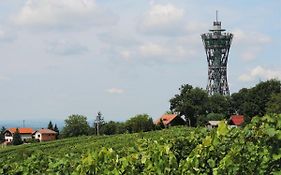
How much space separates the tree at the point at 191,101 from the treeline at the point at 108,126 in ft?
23.7

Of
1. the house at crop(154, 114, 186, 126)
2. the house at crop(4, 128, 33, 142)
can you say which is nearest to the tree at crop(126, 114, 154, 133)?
the house at crop(154, 114, 186, 126)

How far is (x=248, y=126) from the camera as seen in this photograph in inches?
217

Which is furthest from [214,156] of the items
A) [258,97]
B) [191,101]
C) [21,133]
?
[21,133]

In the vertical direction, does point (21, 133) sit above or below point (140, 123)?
above

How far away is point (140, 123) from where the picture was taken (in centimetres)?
9881

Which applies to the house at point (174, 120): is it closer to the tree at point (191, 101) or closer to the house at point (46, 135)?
the tree at point (191, 101)

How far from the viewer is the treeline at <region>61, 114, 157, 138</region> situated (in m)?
98.1

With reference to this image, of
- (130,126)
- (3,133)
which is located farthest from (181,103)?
(3,133)

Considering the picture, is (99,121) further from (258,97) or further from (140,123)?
(258,97)

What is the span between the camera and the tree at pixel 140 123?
315ft

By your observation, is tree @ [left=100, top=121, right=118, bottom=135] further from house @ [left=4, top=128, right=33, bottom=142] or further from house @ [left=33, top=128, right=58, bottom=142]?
house @ [left=4, top=128, right=33, bottom=142]

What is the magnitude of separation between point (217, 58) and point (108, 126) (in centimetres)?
4621

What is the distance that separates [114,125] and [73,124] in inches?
562

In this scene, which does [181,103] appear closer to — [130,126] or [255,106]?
[130,126]
